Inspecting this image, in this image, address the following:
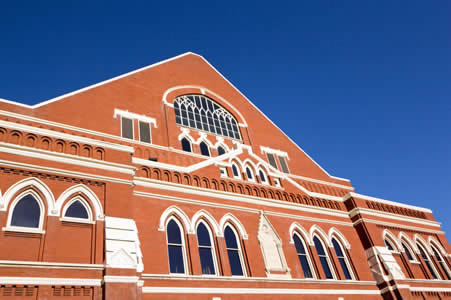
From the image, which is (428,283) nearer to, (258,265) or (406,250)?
(406,250)

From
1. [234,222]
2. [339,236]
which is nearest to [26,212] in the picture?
[234,222]

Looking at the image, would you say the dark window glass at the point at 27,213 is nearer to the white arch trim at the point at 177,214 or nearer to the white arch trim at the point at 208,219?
the white arch trim at the point at 177,214

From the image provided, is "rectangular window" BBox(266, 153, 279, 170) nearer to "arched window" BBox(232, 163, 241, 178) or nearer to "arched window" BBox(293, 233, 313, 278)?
"arched window" BBox(232, 163, 241, 178)

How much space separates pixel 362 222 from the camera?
1972 cm

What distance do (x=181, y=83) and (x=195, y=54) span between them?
4141 millimetres

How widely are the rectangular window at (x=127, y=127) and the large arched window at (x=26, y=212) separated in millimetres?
7536

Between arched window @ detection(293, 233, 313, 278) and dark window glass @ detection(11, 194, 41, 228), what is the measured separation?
436 inches

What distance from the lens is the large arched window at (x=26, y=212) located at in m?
10.9

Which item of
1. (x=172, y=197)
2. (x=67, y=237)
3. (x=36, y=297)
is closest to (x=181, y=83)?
(x=172, y=197)

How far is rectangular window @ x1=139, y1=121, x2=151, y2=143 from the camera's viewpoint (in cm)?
1903

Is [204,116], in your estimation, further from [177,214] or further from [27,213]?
[27,213]

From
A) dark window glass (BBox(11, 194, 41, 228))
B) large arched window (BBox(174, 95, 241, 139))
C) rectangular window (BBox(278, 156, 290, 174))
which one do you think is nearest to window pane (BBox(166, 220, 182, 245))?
dark window glass (BBox(11, 194, 41, 228))

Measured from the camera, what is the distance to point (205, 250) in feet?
47.7

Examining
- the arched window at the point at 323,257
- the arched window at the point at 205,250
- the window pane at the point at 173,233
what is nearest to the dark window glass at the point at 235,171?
the arched window at the point at 205,250
